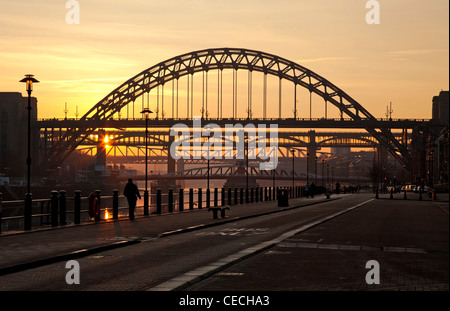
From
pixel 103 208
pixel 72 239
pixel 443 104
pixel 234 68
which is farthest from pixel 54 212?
pixel 234 68

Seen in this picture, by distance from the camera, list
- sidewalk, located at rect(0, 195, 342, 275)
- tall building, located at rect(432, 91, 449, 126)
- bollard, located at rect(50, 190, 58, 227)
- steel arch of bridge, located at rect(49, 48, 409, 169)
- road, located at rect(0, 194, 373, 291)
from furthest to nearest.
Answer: steel arch of bridge, located at rect(49, 48, 409, 169) → bollard, located at rect(50, 190, 58, 227) → sidewalk, located at rect(0, 195, 342, 275) → road, located at rect(0, 194, 373, 291) → tall building, located at rect(432, 91, 449, 126)

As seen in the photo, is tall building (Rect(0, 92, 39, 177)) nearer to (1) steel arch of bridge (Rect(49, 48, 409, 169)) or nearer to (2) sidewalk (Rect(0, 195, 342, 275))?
(1) steel arch of bridge (Rect(49, 48, 409, 169))

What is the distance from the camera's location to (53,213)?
25875 mm

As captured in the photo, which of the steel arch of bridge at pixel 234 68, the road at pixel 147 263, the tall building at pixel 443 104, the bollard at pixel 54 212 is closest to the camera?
the tall building at pixel 443 104

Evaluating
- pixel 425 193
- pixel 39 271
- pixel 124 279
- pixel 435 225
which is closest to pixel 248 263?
pixel 124 279

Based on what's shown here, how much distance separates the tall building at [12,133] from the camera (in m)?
145

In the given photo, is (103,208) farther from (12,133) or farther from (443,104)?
(12,133)

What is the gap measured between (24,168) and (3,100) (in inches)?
593

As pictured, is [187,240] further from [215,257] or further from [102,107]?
[102,107]

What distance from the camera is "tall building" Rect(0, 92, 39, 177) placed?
144625 millimetres

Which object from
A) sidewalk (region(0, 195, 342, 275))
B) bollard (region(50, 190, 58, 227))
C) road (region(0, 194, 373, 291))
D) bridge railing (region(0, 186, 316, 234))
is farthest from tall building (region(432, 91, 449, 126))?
bridge railing (region(0, 186, 316, 234))

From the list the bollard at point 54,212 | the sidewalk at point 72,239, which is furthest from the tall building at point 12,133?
the sidewalk at point 72,239

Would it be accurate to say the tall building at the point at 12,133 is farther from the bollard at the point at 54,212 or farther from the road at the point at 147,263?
the road at the point at 147,263
